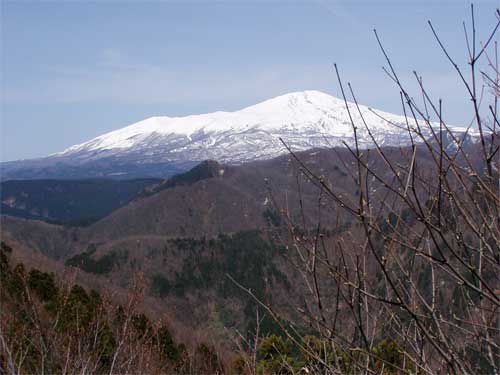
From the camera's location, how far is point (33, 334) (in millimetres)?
6820

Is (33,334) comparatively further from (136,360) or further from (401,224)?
(401,224)

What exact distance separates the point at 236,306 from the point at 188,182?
77.3 m

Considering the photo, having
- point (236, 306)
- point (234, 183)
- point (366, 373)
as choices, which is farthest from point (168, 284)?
point (366, 373)

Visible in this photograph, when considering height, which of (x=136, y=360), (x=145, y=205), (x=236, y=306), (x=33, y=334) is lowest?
(x=236, y=306)

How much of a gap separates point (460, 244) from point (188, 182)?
142969 mm

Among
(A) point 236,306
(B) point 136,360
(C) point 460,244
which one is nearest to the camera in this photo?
(C) point 460,244

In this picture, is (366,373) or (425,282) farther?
(425,282)

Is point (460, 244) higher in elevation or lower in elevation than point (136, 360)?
higher

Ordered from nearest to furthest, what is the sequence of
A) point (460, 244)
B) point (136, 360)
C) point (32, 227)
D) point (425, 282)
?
point (460, 244) < point (136, 360) < point (425, 282) < point (32, 227)

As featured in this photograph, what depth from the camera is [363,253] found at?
235 cm

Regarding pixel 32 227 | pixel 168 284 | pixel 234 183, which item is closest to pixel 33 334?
pixel 168 284

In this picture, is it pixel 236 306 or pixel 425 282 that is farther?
pixel 236 306

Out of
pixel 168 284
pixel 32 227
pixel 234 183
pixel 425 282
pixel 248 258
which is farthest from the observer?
pixel 234 183

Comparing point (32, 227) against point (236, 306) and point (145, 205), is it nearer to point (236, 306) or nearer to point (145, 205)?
point (145, 205)
